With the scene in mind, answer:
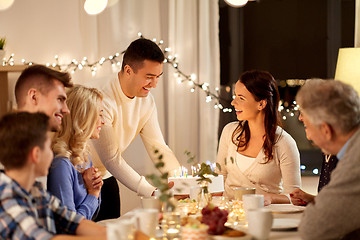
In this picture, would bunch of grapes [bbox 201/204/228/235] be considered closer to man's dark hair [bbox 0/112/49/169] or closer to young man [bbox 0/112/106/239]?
young man [bbox 0/112/106/239]

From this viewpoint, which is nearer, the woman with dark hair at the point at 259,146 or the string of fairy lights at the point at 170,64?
the woman with dark hair at the point at 259,146

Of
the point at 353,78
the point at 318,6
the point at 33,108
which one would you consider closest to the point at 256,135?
the point at 353,78

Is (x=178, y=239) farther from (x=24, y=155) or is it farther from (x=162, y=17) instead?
→ (x=162, y=17)

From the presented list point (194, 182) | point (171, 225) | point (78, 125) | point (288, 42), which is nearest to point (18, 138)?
point (171, 225)

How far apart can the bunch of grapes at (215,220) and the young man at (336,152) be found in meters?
0.25

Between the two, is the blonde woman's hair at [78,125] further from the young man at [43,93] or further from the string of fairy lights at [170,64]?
the string of fairy lights at [170,64]

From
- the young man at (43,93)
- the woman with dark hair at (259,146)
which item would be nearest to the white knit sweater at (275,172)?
the woman with dark hair at (259,146)

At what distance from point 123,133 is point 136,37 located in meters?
1.10

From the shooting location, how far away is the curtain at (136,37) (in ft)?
14.3

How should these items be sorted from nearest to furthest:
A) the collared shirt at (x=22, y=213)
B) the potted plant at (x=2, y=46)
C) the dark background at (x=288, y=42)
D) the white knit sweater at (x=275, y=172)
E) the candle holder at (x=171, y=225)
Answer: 1. the collared shirt at (x=22, y=213)
2. the candle holder at (x=171, y=225)
3. the white knit sweater at (x=275, y=172)
4. the potted plant at (x=2, y=46)
5. the dark background at (x=288, y=42)

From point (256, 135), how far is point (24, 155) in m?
1.88

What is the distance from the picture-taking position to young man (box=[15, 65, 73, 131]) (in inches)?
91.5

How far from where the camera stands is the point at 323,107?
5.82 feet

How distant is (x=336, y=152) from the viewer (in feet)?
6.05
